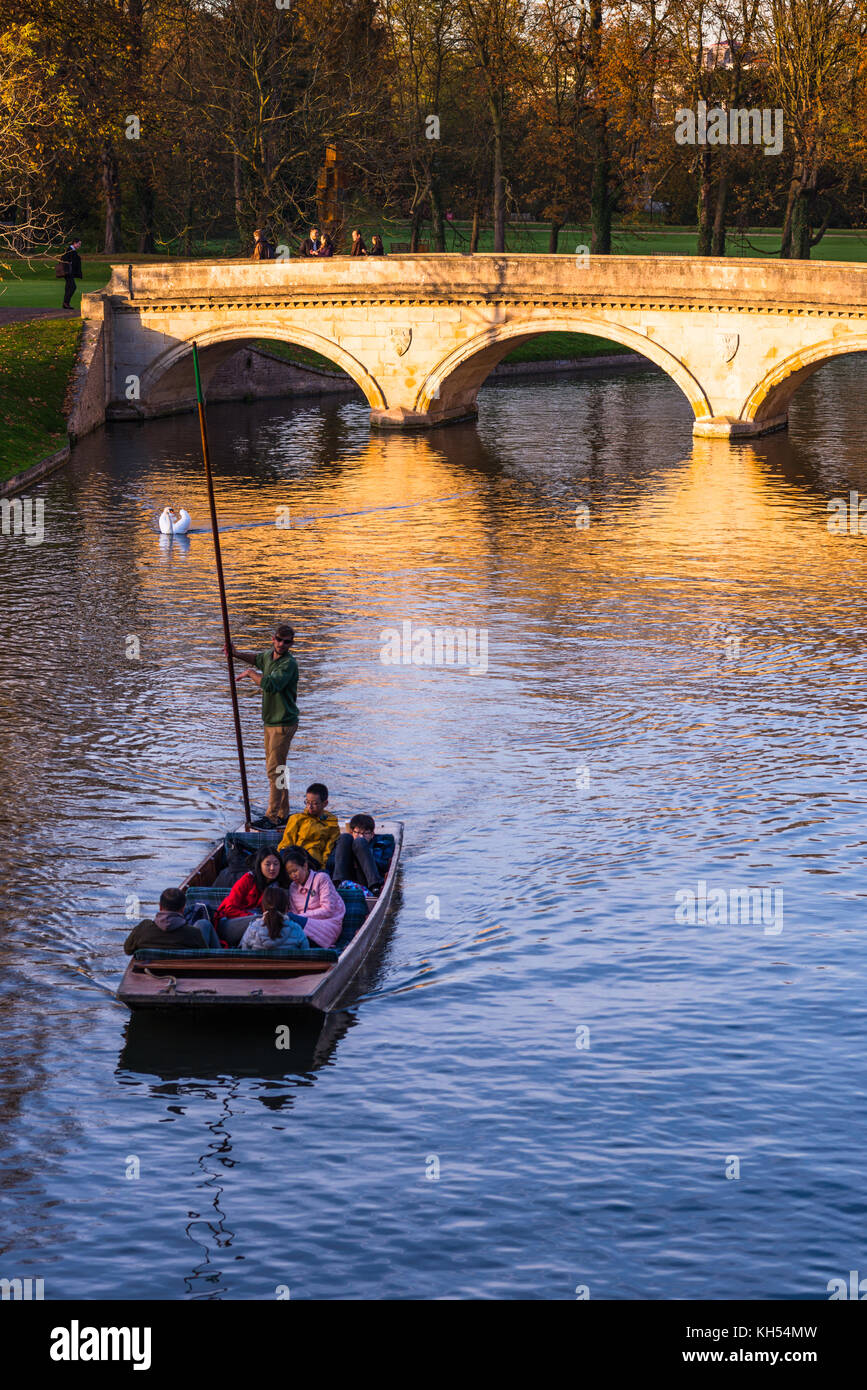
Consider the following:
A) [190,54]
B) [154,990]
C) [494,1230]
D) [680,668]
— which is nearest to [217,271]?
[190,54]

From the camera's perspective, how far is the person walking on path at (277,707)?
20.0m

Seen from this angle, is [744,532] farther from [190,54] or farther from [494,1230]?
[190,54]

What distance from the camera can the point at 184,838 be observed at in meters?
19.9

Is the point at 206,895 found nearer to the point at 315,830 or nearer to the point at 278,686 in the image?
the point at 315,830

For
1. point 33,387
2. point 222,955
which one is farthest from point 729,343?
point 222,955

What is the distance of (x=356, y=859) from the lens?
17.9 m

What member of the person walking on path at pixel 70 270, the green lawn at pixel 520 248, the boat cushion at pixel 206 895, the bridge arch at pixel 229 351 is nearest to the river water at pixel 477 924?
the boat cushion at pixel 206 895

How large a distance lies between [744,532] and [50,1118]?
26346 millimetres

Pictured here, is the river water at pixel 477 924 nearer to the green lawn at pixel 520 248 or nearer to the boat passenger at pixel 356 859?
the boat passenger at pixel 356 859

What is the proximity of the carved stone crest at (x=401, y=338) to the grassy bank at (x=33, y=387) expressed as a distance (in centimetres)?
978

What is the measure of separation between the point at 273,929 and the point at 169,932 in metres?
0.94

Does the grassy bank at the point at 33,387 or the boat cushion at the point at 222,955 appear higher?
the grassy bank at the point at 33,387

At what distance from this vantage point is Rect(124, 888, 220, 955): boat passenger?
1568 centimetres

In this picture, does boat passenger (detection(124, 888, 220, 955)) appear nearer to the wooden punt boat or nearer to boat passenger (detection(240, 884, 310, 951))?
the wooden punt boat
